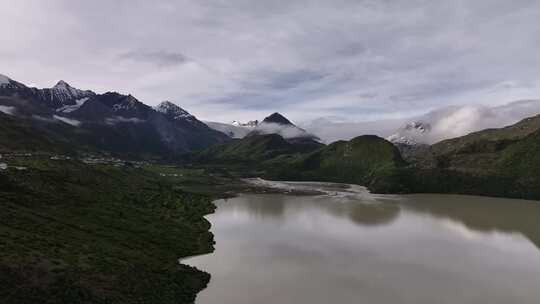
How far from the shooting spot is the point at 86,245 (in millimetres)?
76438

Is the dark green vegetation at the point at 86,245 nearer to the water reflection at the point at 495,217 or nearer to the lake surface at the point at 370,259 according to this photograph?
the lake surface at the point at 370,259

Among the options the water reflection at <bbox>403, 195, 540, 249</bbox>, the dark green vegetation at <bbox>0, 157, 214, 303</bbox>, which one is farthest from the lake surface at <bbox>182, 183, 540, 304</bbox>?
the dark green vegetation at <bbox>0, 157, 214, 303</bbox>

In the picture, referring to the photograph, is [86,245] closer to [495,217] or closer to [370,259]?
[370,259]

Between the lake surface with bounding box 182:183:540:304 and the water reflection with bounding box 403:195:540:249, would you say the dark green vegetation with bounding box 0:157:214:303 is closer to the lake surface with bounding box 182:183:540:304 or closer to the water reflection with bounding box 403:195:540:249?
the lake surface with bounding box 182:183:540:304

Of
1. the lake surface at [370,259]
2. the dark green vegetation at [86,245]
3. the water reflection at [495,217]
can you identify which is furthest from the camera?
the water reflection at [495,217]

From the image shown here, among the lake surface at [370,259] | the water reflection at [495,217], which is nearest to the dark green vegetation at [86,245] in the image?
the lake surface at [370,259]

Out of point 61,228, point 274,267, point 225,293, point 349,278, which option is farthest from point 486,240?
point 61,228

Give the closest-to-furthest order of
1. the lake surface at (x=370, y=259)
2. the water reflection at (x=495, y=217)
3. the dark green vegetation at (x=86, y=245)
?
1. the dark green vegetation at (x=86, y=245)
2. the lake surface at (x=370, y=259)
3. the water reflection at (x=495, y=217)

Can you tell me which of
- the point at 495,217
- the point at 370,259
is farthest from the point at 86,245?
the point at 495,217

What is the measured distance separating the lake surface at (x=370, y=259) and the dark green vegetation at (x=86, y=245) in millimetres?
6751

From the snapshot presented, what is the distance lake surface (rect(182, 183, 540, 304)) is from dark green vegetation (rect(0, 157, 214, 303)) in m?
6.75

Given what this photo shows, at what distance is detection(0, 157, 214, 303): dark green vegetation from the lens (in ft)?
189

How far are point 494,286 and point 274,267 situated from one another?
40.6m

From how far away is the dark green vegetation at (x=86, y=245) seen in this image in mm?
57562
